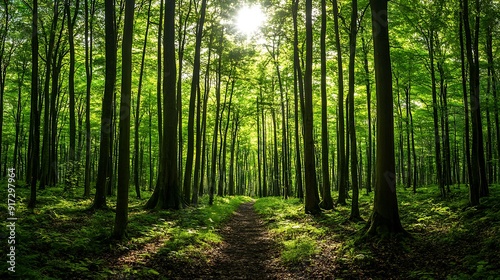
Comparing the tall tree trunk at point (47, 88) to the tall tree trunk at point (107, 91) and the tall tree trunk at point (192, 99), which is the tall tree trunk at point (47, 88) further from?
the tall tree trunk at point (192, 99)

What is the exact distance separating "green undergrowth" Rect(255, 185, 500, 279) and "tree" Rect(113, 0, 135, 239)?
14.1 ft

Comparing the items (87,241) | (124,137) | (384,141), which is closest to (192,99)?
(124,137)

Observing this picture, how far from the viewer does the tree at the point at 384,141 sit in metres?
8.04

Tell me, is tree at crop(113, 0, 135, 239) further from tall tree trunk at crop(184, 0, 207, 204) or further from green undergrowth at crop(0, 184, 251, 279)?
tall tree trunk at crop(184, 0, 207, 204)

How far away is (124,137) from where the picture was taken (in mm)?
7793

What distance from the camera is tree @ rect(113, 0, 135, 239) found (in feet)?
25.6

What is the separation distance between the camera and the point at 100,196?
41.3 feet

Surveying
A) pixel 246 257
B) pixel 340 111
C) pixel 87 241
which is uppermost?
pixel 340 111

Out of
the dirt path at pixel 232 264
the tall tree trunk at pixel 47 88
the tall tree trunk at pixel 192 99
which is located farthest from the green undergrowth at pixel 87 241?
the tall tree trunk at pixel 47 88

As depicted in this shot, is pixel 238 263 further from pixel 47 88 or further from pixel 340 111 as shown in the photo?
pixel 47 88

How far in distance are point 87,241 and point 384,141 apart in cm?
774

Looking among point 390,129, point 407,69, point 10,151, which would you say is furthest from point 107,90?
point 10,151

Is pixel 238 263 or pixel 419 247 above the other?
pixel 419 247

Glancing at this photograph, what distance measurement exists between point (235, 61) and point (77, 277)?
16.9 metres
